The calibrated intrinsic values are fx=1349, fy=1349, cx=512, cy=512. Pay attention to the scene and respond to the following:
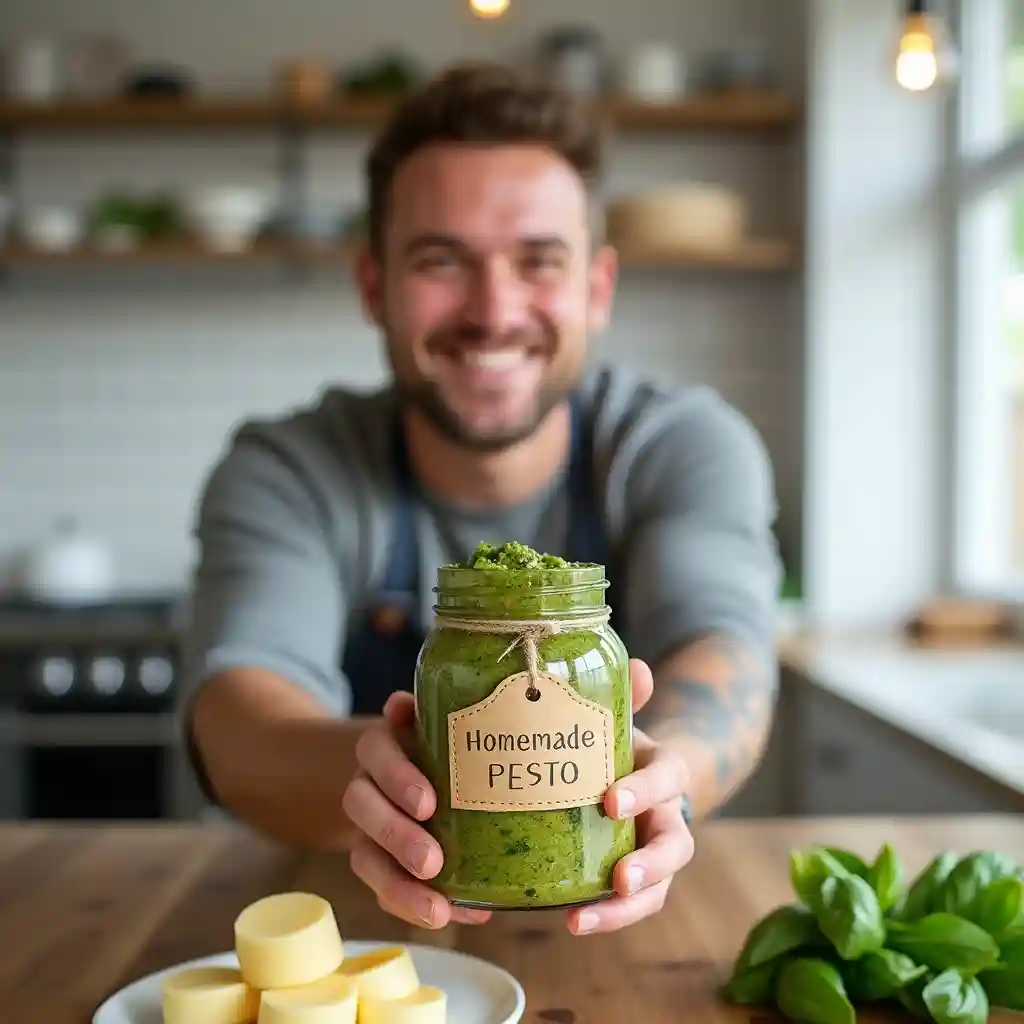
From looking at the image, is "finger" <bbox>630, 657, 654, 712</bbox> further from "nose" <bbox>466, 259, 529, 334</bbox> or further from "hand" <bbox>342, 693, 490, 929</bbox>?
"nose" <bbox>466, 259, 529, 334</bbox>

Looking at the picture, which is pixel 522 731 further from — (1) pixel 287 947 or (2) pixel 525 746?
(1) pixel 287 947

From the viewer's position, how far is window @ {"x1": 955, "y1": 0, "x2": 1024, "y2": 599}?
3166mm

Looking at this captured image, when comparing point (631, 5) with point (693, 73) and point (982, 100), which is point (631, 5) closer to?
point (693, 73)

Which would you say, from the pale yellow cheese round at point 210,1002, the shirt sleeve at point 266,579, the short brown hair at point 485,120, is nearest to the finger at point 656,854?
the pale yellow cheese round at point 210,1002

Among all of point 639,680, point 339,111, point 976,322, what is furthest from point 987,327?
point 639,680

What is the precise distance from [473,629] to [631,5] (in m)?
3.29

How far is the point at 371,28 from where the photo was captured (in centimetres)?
367

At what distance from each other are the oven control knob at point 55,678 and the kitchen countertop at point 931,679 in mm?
1604

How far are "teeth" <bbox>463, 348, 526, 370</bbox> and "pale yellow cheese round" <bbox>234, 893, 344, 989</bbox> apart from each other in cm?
76

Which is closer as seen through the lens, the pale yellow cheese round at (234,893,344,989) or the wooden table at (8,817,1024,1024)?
the pale yellow cheese round at (234,893,344,989)

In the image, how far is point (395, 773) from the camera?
0.78 metres

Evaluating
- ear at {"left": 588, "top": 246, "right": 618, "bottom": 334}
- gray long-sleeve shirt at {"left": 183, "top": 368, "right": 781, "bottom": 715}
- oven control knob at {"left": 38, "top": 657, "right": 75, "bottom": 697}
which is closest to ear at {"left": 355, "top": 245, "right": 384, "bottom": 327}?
gray long-sleeve shirt at {"left": 183, "top": 368, "right": 781, "bottom": 715}

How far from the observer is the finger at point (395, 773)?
76 cm

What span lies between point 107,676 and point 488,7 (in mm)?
2099
